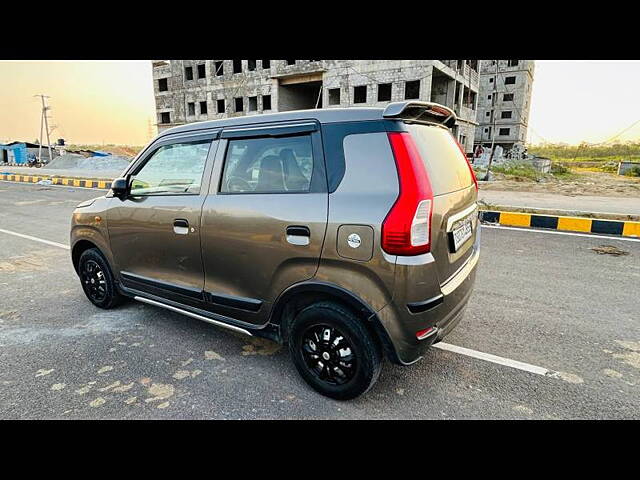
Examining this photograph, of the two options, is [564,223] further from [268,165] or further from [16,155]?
[16,155]

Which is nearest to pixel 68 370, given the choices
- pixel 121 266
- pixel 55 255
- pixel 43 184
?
pixel 121 266

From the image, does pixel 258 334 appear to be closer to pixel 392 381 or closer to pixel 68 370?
pixel 392 381

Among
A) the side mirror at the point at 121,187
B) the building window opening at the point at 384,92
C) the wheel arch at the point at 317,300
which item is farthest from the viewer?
the building window opening at the point at 384,92

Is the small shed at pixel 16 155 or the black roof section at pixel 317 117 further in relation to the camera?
the small shed at pixel 16 155

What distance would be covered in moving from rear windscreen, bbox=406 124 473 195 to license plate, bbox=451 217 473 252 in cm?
25

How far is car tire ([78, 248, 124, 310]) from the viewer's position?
3.84 metres

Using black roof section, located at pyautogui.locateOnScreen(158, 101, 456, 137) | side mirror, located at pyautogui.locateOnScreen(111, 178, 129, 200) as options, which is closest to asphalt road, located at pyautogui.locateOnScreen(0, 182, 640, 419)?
side mirror, located at pyautogui.locateOnScreen(111, 178, 129, 200)

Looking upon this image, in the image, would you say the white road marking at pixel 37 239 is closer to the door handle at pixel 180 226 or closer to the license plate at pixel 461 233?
the door handle at pixel 180 226

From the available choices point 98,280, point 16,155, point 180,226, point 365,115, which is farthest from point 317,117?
point 16,155

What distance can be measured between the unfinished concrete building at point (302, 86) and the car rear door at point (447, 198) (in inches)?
1182

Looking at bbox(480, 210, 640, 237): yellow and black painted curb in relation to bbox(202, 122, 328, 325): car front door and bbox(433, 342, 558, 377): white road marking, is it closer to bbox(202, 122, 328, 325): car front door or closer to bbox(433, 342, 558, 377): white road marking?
bbox(433, 342, 558, 377): white road marking

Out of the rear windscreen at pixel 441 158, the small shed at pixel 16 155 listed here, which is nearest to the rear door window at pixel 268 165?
the rear windscreen at pixel 441 158

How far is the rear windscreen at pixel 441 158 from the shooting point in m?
2.39
